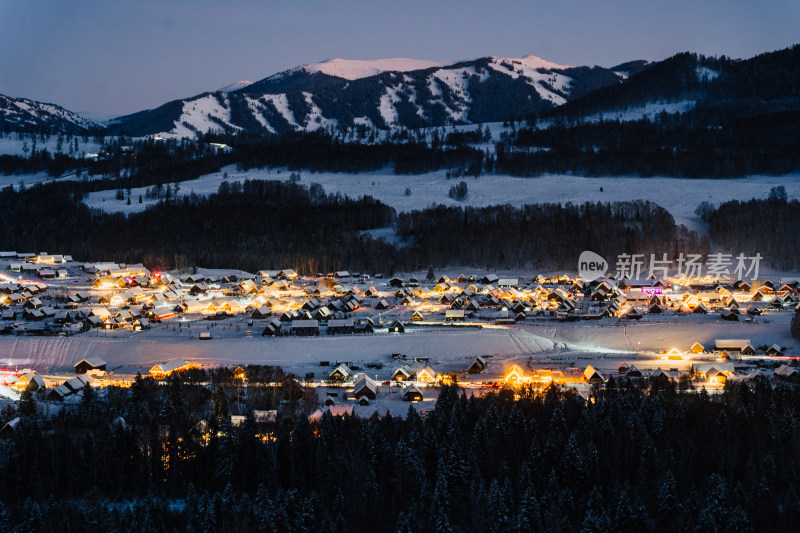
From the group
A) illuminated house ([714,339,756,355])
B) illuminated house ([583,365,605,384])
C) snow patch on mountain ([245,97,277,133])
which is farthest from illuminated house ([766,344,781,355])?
snow patch on mountain ([245,97,277,133])

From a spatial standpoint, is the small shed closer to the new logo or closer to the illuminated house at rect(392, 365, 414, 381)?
the illuminated house at rect(392, 365, 414, 381)

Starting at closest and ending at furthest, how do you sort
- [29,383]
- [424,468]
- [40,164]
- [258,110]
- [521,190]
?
[424,468], [29,383], [521,190], [40,164], [258,110]

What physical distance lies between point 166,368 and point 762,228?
177 ft

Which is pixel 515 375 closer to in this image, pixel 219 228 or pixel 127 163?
pixel 219 228

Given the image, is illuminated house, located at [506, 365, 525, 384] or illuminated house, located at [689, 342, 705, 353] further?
illuminated house, located at [689, 342, 705, 353]

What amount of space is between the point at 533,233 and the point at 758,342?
36.0 metres

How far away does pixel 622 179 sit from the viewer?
94.6 metres

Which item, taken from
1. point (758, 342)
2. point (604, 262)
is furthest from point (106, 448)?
point (604, 262)

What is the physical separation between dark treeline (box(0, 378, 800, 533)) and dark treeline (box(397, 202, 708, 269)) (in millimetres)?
43217

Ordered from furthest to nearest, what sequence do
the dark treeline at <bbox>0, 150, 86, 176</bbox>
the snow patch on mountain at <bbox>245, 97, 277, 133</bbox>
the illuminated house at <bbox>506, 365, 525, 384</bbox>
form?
1. the snow patch on mountain at <bbox>245, 97, 277, 133</bbox>
2. the dark treeline at <bbox>0, 150, 86, 176</bbox>
3. the illuminated house at <bbox>506, 365, 525, 384</bbox>

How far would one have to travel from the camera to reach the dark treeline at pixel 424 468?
17.6 metres

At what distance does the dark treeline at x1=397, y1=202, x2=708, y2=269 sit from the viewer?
6719 cm

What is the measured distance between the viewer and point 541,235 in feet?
231

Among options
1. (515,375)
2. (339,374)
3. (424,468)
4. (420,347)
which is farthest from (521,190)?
(424,468)
